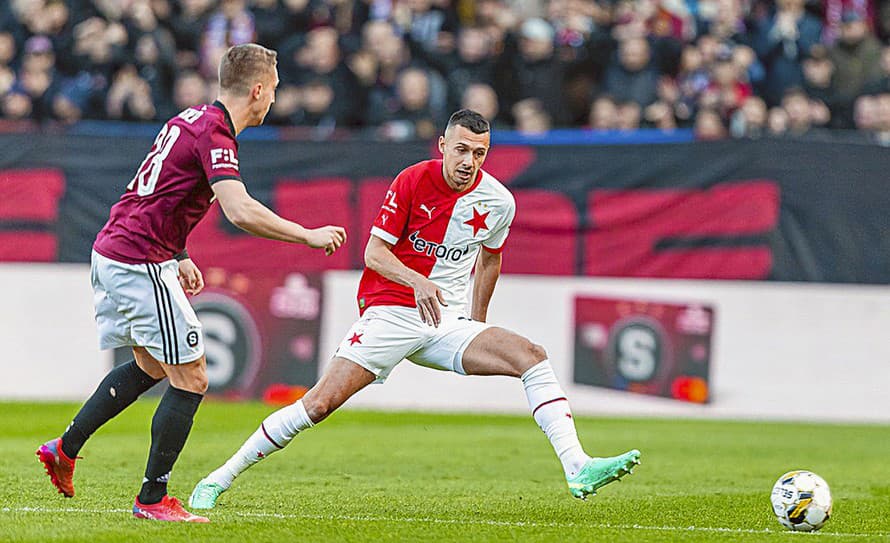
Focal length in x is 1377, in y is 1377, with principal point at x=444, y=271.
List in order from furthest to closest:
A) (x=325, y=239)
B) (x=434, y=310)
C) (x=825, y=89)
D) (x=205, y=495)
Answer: (x=825, y=89) → (x=205, y=495) → (x=434, y=310) → (x=325, y=239)

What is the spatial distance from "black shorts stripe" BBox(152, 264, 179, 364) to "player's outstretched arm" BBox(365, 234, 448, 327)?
3.85 feet

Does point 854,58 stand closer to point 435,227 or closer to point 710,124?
point 710,124

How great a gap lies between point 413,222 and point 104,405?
1929mm

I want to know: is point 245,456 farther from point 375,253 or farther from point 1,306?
point 1,306

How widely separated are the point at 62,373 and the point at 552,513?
8.49 metres

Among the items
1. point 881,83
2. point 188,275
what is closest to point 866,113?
point 881,83

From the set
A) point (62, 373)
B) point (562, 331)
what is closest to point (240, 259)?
point (62, 373)

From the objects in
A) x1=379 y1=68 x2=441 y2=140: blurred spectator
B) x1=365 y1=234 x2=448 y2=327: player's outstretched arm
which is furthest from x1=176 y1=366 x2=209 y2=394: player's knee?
x1=379 y1=68 x2=441 y2=140: blurred spectator

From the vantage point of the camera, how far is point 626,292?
1441 cm

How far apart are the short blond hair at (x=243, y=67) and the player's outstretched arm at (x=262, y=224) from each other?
22.3 inches

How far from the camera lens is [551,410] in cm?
723

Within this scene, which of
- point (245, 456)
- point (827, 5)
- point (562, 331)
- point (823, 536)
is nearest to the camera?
point (823, 536)

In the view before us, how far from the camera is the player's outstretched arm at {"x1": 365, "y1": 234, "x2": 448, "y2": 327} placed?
7047 millimetres

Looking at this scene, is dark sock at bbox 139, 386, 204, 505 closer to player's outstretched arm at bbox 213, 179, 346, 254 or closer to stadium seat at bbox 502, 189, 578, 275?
player's outstretched arm at bbox 213, 179, 346, 254
